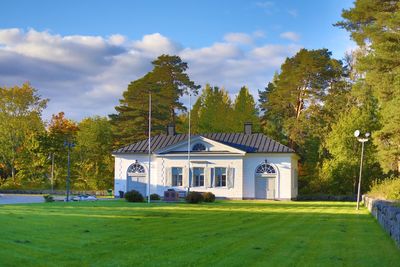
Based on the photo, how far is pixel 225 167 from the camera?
40656 mm

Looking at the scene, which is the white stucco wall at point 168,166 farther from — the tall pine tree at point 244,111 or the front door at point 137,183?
the tall pine tree at point 244,111

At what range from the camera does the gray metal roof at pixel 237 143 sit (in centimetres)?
4025

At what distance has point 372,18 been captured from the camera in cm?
3353

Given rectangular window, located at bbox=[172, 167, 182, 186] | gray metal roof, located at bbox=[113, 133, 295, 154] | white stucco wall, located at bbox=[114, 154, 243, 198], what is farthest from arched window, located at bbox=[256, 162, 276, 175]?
rectangular window, located at bbox=[172, 167, 182, 186]

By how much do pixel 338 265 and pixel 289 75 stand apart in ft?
141

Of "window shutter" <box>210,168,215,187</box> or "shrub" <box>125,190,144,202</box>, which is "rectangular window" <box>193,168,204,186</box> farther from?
"shrub" <box>125,190,144,202</box>

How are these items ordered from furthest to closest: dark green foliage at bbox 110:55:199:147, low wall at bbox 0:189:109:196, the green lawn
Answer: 1. dark green foliage at bbox 110:55:199:147
2. low wall at bbox 0:189:109:196
3. the green lawn

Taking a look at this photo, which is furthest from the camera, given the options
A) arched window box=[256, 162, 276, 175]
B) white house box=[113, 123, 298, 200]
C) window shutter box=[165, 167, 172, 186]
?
window shutter box=[165, 167, 172, 186]

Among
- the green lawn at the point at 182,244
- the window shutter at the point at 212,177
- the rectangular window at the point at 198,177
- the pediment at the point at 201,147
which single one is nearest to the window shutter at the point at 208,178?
the window shutter at the point at 212,177

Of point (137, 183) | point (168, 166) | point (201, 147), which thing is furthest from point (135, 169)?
point (201, 147)

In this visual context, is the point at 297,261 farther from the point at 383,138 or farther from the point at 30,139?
the point at 30,139

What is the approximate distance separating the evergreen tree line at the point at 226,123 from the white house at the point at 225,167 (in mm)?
5605

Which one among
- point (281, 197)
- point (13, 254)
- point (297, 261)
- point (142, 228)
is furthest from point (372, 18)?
point (13, 254)

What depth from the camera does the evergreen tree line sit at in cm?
4388
